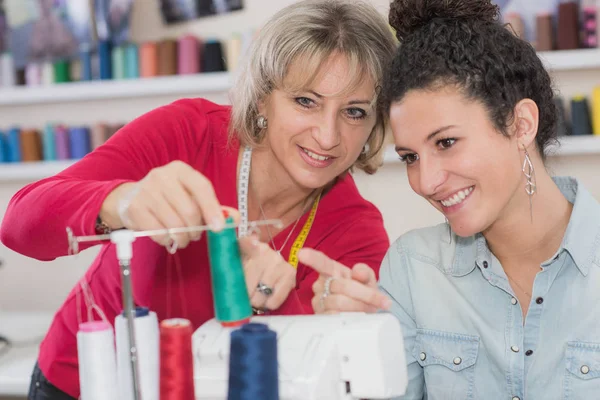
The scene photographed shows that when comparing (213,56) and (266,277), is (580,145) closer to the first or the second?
(213,56)

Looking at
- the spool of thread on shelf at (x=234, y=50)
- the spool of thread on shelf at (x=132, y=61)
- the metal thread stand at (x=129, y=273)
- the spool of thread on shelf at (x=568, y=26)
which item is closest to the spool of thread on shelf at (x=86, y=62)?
the spool of thread on shelf at (x=132, y=61)

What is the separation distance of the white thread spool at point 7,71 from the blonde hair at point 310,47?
1.66 metres

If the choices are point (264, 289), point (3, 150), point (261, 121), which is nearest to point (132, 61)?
point (3, 150)

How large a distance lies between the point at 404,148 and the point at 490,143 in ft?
0.48

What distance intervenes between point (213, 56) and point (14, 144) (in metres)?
0.86

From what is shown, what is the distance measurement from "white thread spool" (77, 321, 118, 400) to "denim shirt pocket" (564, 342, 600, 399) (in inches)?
31.1

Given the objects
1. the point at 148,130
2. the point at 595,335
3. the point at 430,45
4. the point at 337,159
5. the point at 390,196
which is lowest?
the point at 390,196

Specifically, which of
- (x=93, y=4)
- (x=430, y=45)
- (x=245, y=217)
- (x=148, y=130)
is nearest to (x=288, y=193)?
(x=245, y=217)

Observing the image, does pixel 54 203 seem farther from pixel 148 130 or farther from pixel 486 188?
pixel 486 188

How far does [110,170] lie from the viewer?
1283mm

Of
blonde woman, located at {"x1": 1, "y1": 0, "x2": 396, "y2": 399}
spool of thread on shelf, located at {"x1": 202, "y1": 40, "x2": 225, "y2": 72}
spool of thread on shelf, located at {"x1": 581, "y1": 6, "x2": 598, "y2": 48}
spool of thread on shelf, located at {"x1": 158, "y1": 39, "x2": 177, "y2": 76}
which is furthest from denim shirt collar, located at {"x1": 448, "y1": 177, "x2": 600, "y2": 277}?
spool of thread on shelf, located at {"x1": 158, "y1": 39, "x2": 177, "y2": 76}

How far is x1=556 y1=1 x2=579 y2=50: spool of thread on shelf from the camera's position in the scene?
2287mm

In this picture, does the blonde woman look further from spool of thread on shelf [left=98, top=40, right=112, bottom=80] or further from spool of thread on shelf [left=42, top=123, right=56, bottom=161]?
spool of thread on shelf [left=42, top=123, right=56, bottom=161]

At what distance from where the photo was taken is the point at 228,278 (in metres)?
0.98
